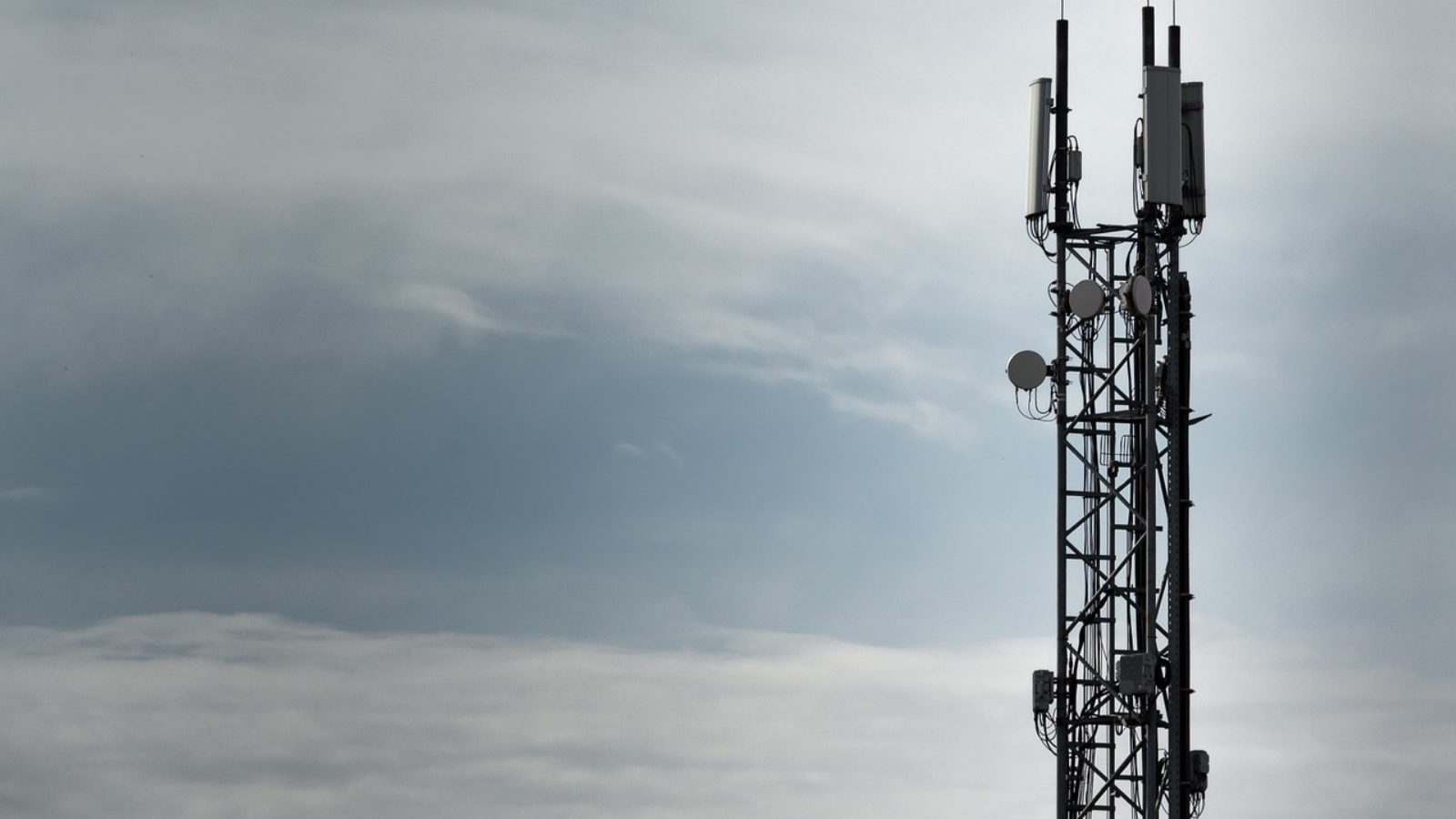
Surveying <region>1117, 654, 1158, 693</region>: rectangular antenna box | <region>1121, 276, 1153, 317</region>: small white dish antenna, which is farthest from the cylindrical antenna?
<region>1117, 654, 1158, 693</region>: rectangular antenna box

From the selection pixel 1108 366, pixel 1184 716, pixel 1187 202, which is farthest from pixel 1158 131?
pixel 1184 716

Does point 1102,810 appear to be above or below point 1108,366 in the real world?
below

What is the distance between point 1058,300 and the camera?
36.0 m

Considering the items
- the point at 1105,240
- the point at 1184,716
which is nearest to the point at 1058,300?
the point at 1105,240

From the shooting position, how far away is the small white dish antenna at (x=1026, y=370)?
35.7 metres

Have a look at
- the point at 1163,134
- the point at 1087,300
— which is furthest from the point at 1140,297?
the point at 1163,134

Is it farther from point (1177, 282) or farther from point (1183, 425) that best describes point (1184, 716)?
point (1177, 282)

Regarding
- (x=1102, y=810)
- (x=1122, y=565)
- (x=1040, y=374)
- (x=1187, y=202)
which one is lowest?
(x=1102, y=810)

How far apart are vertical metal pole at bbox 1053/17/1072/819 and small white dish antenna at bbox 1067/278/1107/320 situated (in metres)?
0.55

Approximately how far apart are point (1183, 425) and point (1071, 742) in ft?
16.4

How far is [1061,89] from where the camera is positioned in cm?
3666

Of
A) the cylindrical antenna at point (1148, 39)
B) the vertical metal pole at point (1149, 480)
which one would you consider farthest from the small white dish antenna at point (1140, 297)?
the cylindrical antenna at point (1148, 39)

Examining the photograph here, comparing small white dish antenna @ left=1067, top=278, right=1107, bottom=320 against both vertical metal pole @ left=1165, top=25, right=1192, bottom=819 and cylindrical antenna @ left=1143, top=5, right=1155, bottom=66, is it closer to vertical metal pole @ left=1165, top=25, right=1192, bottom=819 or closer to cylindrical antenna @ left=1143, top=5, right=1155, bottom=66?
vertical metal pole @ left=1165, top=25, right=1192, bottom=819

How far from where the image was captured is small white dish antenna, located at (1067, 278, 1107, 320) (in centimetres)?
3528
